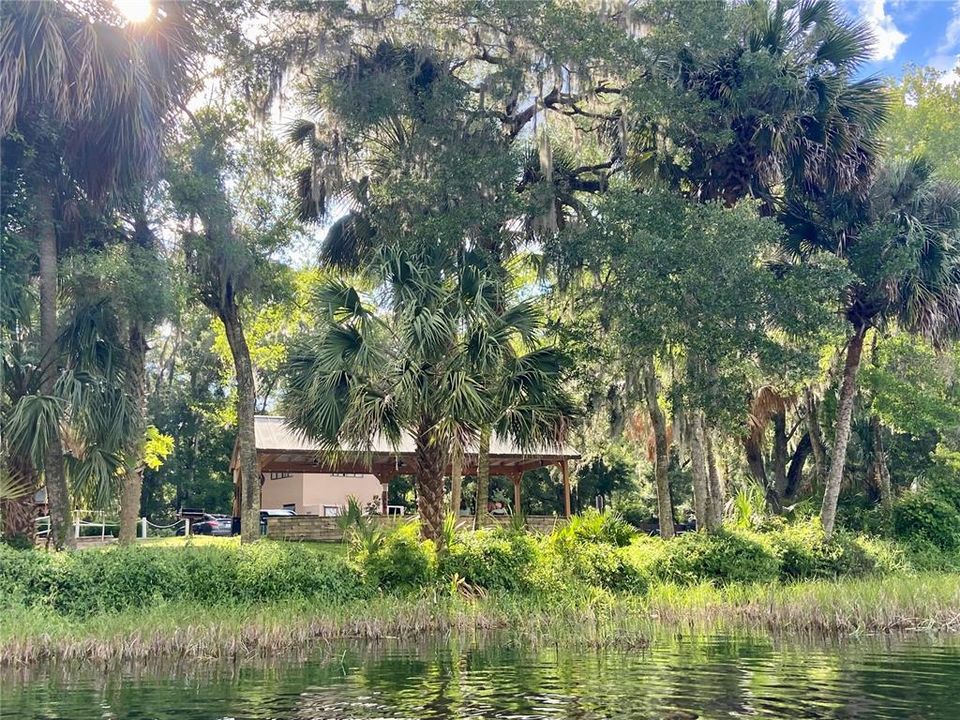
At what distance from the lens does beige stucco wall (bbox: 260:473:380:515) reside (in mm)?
34562

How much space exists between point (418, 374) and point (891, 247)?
435 inches

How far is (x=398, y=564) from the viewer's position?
15.4 m

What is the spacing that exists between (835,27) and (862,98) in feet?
5.56

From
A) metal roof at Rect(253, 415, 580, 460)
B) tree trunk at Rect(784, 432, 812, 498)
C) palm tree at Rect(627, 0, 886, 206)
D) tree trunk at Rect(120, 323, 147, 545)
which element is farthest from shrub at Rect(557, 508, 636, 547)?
tree trunk at Rect(784, 432, 812, 498)

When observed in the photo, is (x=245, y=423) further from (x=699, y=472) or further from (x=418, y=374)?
(x=699, y=472)

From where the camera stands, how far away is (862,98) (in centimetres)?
1958

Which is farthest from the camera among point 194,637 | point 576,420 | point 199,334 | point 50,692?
point 199,334

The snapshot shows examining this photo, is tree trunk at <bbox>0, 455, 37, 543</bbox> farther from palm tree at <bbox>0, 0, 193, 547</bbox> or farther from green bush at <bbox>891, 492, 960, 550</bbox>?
green bush at <bbox>891, 492, 960, 550</bbox>

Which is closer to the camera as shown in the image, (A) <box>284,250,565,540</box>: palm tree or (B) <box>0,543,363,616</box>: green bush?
(B) <box>0,543,363,616</box>: green bush

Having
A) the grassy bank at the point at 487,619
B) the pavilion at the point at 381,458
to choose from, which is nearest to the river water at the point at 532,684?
the grassy bank at the point at 487,619

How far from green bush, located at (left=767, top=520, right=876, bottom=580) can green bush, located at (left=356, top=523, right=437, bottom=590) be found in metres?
7.17

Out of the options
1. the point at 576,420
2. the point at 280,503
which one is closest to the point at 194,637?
the point at 576,420

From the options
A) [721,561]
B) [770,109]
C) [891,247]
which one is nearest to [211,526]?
[721,561]

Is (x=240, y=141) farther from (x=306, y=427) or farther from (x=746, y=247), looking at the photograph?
(x=746, y=247)
